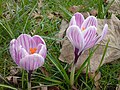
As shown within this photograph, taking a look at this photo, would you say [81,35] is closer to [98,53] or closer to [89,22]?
[89,22]


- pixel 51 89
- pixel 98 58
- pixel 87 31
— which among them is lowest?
pixel 51 89

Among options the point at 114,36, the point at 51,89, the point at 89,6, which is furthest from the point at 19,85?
the point at 89,6

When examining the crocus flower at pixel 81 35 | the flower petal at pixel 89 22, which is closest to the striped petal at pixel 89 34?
the crocus flower at pixel 81 35

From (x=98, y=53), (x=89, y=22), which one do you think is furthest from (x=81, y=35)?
(x=98, y=53)

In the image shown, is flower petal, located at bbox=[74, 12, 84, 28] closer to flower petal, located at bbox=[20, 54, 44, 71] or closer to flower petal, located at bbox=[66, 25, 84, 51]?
flower petal, located at bbox=[66, 25, 84, 51]

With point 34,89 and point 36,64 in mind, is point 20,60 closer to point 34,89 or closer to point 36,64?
point 36,64

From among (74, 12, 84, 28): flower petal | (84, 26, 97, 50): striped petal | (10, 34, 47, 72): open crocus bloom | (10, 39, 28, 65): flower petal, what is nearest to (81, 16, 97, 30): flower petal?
(74, 12, 84, 28): flower petal

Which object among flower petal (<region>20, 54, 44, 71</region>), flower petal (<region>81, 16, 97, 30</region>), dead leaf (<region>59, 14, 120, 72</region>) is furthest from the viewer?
dead leaf (<region>59, 14, 120, 72</region>)
